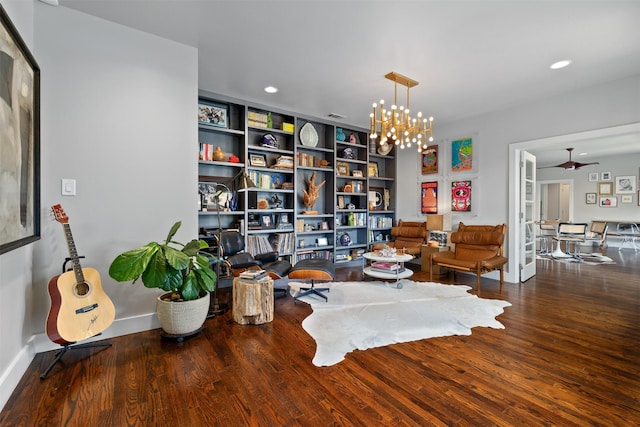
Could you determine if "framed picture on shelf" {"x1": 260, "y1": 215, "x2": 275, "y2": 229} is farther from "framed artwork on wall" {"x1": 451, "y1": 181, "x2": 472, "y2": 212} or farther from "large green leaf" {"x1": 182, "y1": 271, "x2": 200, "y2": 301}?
"framed artwork on wall" {"x1": 451, "y1": 181, "x2": 472, "y2": 212}

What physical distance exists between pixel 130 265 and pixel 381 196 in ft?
16.8

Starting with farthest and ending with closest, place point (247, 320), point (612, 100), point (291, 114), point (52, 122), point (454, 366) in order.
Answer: point (291, 114), point (612, 100), point (247, 320), point (52, 122), point (454, 366)

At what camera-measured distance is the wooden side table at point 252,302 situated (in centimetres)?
290

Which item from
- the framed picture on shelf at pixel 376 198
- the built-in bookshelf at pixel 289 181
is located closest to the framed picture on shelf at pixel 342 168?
the built-in bookshelf at pixel 289 181

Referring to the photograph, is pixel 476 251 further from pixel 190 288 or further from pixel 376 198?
pixel 190 288

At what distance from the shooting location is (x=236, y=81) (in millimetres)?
3816

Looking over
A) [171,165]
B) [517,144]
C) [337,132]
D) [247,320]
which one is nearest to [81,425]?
[247,320]

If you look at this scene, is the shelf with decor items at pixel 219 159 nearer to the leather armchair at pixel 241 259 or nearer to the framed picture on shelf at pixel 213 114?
the framed picture on shelf at pixel 213 114

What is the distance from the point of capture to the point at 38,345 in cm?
230

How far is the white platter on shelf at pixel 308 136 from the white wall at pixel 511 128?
221cm

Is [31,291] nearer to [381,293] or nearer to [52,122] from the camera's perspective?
[52,122]

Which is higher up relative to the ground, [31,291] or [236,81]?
[236,81]

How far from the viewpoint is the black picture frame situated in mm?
1613

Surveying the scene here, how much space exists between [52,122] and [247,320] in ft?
7.65
